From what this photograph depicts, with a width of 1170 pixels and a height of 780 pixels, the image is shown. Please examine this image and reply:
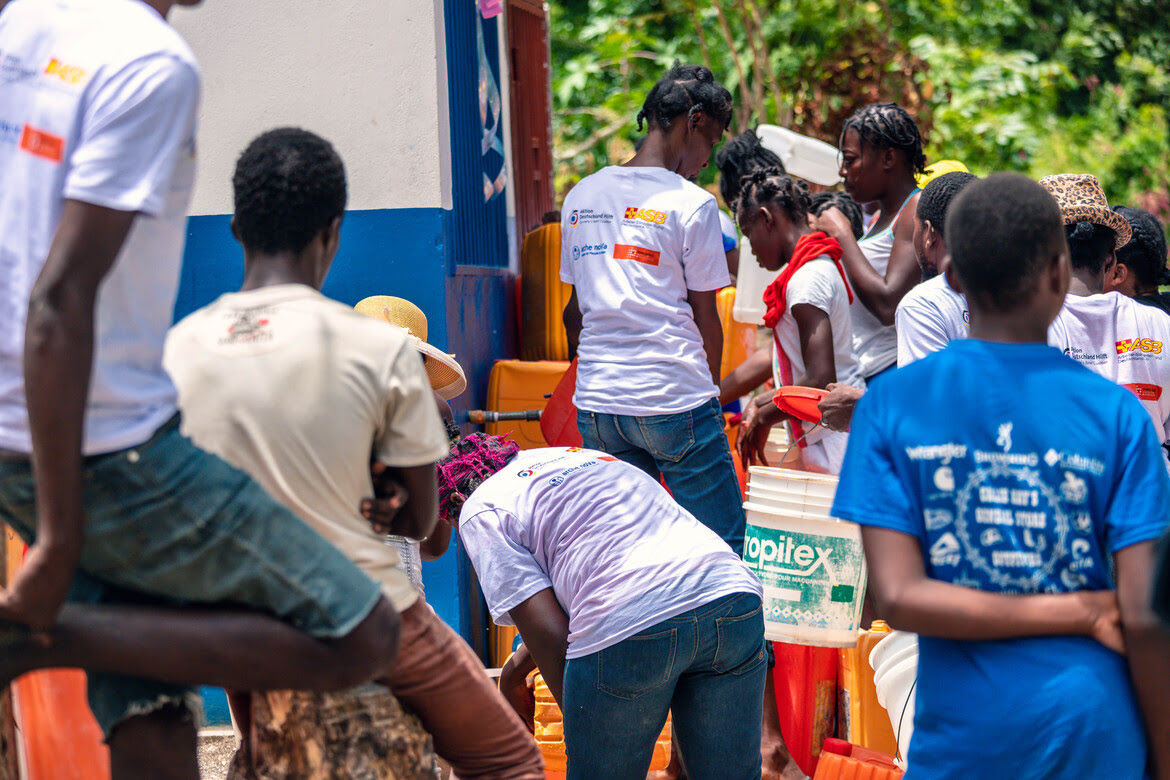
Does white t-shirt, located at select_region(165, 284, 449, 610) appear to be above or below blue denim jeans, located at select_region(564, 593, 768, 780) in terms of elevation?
above

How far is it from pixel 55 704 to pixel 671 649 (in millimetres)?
1553

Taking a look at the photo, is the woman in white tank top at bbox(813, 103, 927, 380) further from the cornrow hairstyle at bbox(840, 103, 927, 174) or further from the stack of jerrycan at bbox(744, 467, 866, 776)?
the stack of jerrycan at bbox(744, 467, 866, 776)

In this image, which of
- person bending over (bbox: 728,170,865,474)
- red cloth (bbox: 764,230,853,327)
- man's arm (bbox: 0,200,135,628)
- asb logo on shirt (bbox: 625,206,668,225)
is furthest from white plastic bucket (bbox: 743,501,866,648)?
man's arm (bbox: 0,200,135,628)

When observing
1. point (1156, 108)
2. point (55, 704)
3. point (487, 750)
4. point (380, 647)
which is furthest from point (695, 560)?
point (1156, 108)

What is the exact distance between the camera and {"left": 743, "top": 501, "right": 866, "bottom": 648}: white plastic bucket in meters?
3.88

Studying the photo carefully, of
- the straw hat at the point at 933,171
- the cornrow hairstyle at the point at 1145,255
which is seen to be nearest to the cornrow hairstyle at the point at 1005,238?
the cornrow hairstyle at the point at 1145,255

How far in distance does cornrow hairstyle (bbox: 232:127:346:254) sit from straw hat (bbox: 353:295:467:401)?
63.6 inches

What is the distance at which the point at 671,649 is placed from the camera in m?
2.79

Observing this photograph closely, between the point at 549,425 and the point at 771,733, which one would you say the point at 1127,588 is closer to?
the point at 771,733

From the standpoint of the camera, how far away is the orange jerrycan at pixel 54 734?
291cm

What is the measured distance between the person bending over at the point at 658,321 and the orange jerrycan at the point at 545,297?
1.18 metres

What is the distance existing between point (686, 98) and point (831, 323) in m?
1.02

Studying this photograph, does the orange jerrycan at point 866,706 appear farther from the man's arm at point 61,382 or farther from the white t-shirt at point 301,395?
the man's arm at point 61,382

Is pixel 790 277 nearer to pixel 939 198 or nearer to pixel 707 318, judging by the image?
pixel 707 318
